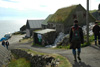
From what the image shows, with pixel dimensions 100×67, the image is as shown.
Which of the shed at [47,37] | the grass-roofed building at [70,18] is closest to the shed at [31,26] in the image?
the shed at [47,37]

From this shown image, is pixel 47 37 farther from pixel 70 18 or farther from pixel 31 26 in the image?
pixel 31 26

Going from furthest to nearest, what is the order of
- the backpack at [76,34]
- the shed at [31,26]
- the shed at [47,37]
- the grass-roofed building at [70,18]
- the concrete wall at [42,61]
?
the shed at [31,26] < the grass-roofed building at [70,18] < the shed at [47,37] < the concrete wall at [42,61] < the backpack at [76,34]

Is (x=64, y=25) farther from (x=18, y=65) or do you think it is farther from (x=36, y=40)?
(x=18, y=65)

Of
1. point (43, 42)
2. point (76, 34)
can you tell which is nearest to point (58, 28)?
point (43, 42)

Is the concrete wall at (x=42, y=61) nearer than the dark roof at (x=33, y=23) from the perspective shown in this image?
Yes

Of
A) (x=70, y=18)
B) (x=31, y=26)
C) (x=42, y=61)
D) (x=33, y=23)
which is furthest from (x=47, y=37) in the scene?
(x=33, y=23)

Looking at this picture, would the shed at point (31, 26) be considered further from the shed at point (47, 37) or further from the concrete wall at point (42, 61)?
the concrete wall at point (42, 61)

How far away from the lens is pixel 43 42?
81.5ft

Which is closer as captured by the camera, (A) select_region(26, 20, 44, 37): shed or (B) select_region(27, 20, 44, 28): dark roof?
(A) select_region(26, 20, 44, 37): shed

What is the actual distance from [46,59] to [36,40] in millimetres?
19487

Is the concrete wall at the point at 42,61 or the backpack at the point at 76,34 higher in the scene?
the backpack at the point at 76,34

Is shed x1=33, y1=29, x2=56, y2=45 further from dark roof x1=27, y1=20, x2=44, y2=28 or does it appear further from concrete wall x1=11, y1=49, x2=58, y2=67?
dark roof x1=27, y1=20, x2=44, y2=28

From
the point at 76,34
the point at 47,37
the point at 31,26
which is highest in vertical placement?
the point at 76,34

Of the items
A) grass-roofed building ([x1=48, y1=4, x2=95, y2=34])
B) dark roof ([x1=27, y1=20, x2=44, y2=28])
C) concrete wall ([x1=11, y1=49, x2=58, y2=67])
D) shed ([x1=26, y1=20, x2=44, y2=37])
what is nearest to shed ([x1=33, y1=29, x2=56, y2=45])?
grass-roofed building ([x1=48, y1=4, x2=95, y2=34])
